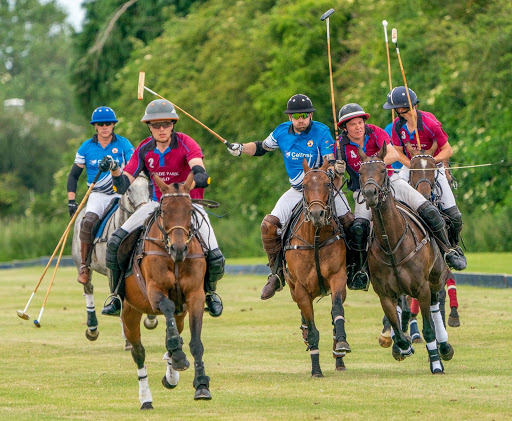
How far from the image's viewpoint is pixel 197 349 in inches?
390

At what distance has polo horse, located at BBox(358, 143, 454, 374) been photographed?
38.5 ft

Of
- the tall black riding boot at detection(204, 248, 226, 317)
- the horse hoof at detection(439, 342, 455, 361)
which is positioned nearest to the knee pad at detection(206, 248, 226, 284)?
the tall black riding boot at detection(204, 248, 226, 317)

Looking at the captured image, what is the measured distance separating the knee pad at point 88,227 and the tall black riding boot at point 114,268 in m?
4.50

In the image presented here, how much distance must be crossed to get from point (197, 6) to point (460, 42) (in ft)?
62.5

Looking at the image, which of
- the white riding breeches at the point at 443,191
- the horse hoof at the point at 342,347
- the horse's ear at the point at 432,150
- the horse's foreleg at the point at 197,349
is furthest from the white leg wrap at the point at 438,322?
the horse's foreleg at the point at 197,349

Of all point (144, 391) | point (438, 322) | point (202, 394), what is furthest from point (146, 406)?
point (438, 322)

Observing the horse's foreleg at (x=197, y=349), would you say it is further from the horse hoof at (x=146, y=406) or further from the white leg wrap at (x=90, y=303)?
the white leg wrap at (x=90, y=303)

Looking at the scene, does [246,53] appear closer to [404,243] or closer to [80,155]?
[80,155]

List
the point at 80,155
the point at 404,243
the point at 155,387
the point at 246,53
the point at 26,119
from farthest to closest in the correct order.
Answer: the point at 26,119, the point at 246,53, the point at 80,155, the point at 404,243, the point at 155,387

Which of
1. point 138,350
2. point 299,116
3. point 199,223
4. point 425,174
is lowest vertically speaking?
point 138,350

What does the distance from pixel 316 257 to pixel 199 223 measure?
1736mm

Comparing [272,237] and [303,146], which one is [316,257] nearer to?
[272,237]

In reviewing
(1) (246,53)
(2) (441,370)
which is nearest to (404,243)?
(2) (441,370)

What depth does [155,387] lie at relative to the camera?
11.2 metres
